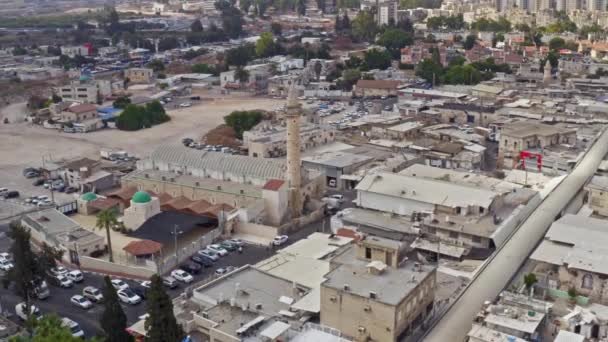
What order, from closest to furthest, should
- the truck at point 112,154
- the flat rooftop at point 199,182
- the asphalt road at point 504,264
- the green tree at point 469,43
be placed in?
the asphalt road at point 504,264 → the flat rooftop at point 199,182 → the truck at point 112,154 → the green tree at point 469,43

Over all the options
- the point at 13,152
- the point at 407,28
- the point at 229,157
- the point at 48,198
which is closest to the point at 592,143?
the point at 229,157

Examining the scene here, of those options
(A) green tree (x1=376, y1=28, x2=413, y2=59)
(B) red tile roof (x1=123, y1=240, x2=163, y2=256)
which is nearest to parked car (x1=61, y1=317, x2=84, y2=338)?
(B) red tile roof (x1=123, y1=240, x2=163, y2=256)

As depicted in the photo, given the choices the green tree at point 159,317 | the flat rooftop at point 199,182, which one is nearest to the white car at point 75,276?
the green tree at point 159,317

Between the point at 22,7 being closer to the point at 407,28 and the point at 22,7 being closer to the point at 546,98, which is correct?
the point at 407,28

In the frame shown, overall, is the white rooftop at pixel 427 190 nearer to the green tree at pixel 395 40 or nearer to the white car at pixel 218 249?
the white car at pixel 218 249

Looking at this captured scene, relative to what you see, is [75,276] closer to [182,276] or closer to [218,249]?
[182,276]

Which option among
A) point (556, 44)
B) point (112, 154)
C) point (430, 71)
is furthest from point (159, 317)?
point (556, 44)
